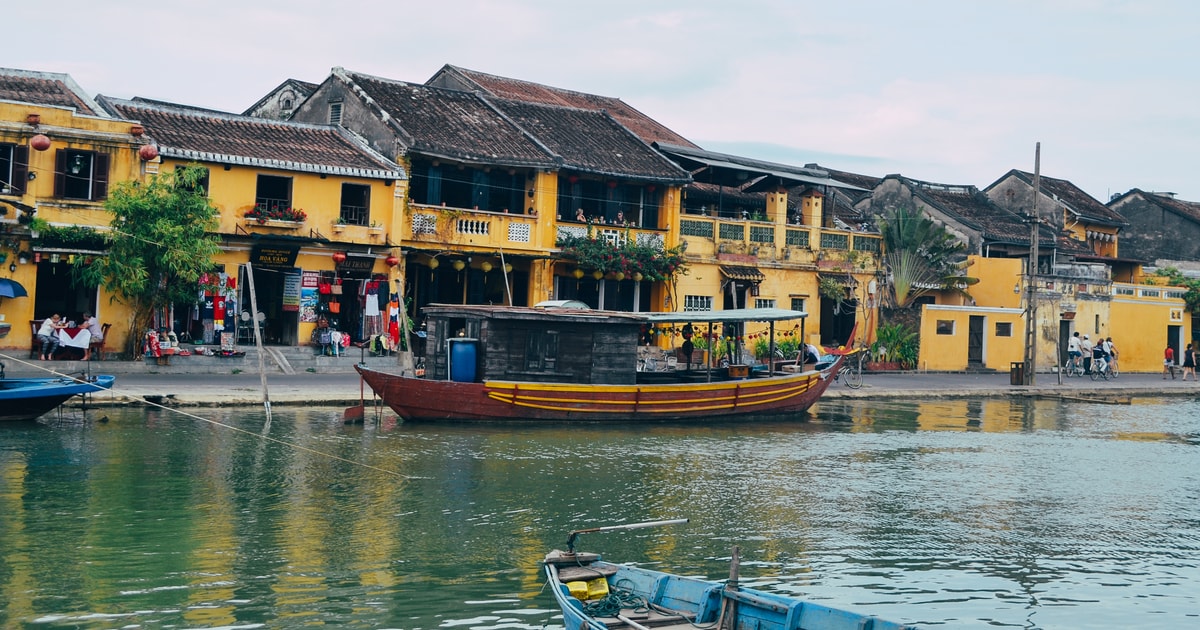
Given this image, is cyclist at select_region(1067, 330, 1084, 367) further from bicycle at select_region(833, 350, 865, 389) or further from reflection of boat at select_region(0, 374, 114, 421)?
reflection of boat at select_region(0, 374, 114, 421)

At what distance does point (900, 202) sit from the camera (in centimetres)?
4691

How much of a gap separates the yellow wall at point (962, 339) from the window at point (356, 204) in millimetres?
18451

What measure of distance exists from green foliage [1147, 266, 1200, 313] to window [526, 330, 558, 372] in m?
31.2

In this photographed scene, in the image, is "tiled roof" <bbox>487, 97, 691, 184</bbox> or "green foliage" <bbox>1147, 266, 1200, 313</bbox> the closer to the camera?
"tiled roof" <bbox>487, 97, 691, 184</bbox>

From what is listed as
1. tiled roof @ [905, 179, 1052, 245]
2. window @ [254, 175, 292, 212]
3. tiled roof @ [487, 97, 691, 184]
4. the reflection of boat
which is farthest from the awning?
the reflection of boat

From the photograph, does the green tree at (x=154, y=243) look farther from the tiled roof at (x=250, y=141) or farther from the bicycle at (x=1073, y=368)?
the bicycle at (x=1073, y=368)

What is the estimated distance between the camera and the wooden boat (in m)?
24.4

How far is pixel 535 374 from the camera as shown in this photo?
2519 centimetres

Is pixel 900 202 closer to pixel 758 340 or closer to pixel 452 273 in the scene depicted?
pixel 758 340

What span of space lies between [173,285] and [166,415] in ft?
18.4

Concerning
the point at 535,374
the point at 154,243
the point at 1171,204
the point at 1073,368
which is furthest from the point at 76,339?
the point at 1171,204

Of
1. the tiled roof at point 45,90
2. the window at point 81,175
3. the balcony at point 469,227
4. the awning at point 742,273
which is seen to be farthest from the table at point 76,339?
the awning at point 742,273

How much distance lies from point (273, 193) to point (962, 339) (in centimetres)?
2282

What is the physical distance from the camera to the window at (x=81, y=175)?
27406 mm
